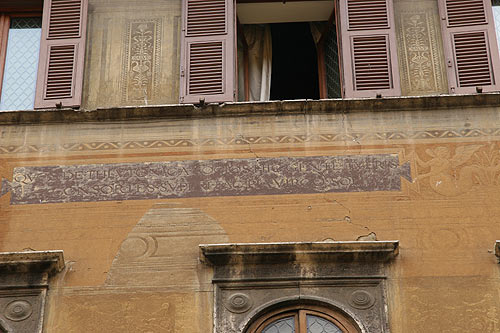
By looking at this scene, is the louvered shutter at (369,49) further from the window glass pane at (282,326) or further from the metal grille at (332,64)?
the window glass pane at (282,326)

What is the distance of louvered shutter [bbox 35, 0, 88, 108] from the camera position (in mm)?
11547

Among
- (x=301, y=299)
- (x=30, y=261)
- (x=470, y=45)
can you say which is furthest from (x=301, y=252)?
(x=470, y=45)

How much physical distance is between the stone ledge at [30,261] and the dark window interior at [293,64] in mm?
4167

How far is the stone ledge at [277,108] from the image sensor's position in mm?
11148

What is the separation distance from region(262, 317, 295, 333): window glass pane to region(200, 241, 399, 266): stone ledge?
541mm

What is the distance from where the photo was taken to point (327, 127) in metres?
11.1

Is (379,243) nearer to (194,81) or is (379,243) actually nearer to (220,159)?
(220,159)

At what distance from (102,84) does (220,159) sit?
1.66m

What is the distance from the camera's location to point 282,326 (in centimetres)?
1001

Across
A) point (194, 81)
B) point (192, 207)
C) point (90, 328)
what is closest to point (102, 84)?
point (194, 81)

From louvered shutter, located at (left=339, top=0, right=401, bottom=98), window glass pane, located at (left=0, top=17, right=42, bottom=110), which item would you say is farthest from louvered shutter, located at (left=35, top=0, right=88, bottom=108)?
louvered shutter, located at (left=339, top=0, right=401, bottom=98)

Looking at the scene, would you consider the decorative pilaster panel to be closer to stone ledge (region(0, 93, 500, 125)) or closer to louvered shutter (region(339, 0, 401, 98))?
stone ledge (region(0, 93, 500, 125))

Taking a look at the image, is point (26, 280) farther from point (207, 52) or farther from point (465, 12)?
point (465, 12)

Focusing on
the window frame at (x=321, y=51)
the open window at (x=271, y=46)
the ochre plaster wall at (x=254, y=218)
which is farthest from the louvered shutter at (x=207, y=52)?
the ochre plaster wall at (x=254, y=218)
